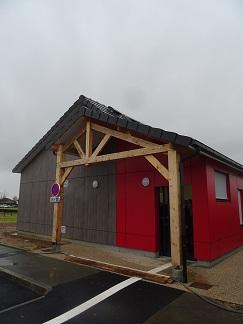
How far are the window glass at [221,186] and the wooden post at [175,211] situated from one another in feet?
10.5

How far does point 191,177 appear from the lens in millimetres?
8422

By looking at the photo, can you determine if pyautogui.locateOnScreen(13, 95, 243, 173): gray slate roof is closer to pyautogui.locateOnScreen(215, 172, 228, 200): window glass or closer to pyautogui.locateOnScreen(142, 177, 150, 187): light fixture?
pyautogui.locateOnScreen(215, 172, 228, 200): window glass

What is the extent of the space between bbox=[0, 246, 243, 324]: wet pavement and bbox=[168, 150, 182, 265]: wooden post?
82 cm

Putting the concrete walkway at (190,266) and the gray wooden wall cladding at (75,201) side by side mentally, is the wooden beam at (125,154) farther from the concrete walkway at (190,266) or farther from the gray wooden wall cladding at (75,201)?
the concrete walkway at (190,266)

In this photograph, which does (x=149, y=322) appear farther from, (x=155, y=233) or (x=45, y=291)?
(x=155, y=233)

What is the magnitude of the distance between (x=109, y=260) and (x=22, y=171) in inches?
369

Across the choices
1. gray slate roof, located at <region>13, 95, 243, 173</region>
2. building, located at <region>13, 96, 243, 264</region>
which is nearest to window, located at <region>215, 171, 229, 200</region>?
building, located at <region>13, 96, 243, 264</region>

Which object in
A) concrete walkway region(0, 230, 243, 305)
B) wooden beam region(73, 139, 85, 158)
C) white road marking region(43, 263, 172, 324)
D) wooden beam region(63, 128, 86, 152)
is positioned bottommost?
white road marking region(43, 263, 172, 324)

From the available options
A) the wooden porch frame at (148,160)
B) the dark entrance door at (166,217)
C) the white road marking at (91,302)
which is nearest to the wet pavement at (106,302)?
the white road marking at (91,302)

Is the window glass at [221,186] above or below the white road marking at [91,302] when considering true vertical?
above

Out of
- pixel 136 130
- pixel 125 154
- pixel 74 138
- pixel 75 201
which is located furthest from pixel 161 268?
pixel 75 201

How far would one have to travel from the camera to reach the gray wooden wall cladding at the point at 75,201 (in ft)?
34.3

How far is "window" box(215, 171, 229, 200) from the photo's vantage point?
366 inches

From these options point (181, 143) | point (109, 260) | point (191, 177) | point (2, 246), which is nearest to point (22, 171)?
point (2, 246)
